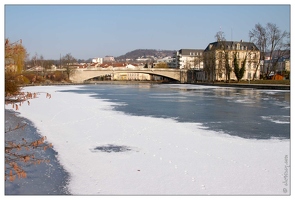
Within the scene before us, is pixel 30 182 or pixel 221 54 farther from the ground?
pixel 221 54

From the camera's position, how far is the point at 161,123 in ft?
36.8

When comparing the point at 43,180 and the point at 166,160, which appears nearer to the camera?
the point at 43,180

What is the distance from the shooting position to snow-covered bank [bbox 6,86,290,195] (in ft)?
16.7

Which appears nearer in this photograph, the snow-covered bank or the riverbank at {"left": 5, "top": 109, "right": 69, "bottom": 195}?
the riverbank at {"left": 5, "top": 109, "right": 69, "bottom": 195}

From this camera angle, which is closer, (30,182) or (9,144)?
(30,182)

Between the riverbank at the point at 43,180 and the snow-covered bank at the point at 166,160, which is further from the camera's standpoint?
the snow-covered bank at the point at 166,160

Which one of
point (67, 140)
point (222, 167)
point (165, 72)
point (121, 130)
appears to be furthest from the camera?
point (165, 72)

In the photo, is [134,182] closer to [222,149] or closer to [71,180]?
[71,180]

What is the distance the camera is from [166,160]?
6535mm

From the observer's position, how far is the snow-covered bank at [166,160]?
5.08 m

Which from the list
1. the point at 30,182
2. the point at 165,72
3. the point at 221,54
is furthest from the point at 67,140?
the point at 165,72

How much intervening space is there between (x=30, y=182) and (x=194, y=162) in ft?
10.1

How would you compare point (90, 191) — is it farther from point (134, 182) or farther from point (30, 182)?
point (30, 182)

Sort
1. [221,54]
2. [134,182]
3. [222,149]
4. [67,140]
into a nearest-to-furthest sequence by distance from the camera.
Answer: [134,182]
[222,149]
[67,140]
[221,54]
